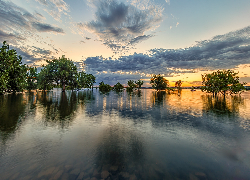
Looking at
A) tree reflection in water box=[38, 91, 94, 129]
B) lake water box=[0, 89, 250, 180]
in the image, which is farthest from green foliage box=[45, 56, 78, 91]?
lake water box=[0, 89, 250, 180]

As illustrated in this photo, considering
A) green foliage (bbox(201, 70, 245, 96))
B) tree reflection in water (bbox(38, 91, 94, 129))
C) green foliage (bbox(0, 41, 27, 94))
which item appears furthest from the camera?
green foliage (bbox(201, 70, 245, 96))

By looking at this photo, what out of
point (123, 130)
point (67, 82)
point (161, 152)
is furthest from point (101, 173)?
point (67, 82)

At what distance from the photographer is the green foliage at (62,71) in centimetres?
6900

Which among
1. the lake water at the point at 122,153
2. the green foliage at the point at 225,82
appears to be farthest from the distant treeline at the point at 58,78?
the lake water at the point at 122,153

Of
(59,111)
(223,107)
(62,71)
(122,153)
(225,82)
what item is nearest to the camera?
(122,153)

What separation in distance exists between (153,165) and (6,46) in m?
27.0

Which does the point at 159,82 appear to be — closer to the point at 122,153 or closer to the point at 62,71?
the point at 62,71

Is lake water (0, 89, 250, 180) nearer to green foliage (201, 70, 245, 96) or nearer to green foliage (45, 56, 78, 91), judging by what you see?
green foliage (201, 70, 245, 96)

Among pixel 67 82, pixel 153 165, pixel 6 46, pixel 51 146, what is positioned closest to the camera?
pixel 153 165

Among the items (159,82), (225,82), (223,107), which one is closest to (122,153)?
(223,107)

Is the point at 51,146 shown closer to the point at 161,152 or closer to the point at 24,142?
the point at 24,142

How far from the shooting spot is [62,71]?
66.6 m

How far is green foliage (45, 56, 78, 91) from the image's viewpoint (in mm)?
69000

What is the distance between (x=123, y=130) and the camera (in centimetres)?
1067
